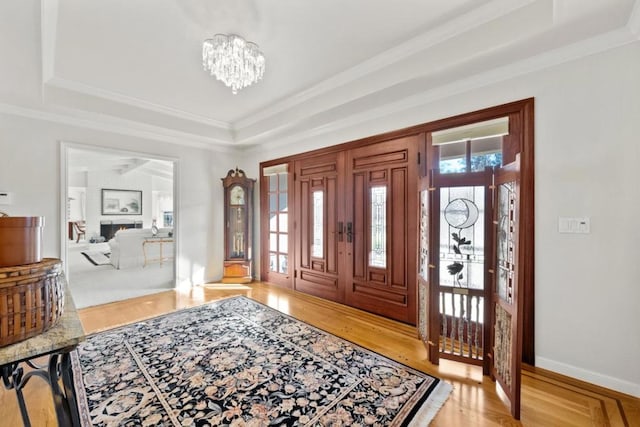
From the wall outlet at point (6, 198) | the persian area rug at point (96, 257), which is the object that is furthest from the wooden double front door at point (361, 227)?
the persian area rug at point (96, 257)

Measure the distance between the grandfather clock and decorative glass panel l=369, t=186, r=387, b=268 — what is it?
2617mm

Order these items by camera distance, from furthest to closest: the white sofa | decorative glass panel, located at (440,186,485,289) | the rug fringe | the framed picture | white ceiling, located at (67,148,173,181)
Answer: the framed picture
white ceiling, located at (67,148,173,181)
the white sofa
decorative glass panel, located at (440,186,485,289)
the rug fringe

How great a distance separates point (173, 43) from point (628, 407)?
4.41 metres

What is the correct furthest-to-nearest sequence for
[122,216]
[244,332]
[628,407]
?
[122,216] → [244,332] → [628,407]

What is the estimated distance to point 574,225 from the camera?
2.16 meters

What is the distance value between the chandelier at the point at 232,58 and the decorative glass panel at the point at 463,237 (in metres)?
1.99

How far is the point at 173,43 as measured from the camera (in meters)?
2.49

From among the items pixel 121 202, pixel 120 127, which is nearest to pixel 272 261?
pixel 120 127

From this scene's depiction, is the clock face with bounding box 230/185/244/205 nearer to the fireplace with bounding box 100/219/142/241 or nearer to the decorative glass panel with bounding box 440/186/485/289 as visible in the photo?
the decorative glass panel with bounding box 440/186/485/289

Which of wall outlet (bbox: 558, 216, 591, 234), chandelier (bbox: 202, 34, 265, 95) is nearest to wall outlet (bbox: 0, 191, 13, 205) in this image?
chandelier (bbox: 202, 34, 265, 95)

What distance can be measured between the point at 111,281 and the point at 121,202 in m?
6.63

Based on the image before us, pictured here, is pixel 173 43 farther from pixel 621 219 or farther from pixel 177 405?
pixel 621 219

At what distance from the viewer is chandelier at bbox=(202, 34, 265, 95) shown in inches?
88.5

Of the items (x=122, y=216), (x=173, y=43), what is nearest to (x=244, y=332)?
(x=173, y=43)
